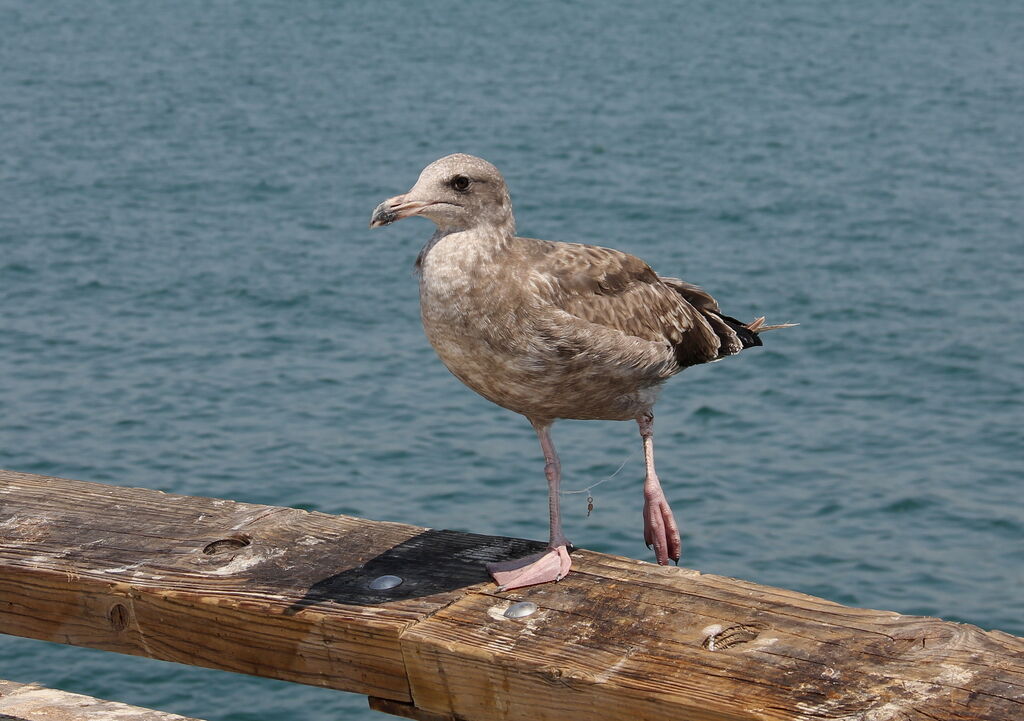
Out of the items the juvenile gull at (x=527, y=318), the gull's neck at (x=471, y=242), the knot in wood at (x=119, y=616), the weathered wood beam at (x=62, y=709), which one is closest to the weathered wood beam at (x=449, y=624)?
the knot in wood at (x=119, y=616)

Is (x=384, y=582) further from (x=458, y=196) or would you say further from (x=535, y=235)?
(x=535, y=235)

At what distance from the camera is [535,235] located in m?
24.4

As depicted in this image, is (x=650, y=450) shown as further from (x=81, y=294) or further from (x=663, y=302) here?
(x=81, y=294)

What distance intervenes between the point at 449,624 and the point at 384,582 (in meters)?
0.39

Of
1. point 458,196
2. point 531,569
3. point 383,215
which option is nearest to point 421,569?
point 531,569

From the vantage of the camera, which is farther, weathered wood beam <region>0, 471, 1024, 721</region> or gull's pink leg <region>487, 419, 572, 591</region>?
gull's pink leg <region>487, 419, 572, 591</region>

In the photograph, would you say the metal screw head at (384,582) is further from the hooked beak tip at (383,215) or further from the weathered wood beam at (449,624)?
the hooked beak tip at (383,215)

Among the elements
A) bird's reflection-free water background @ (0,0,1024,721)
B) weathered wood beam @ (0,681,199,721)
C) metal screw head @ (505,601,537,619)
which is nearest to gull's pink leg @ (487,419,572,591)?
metal screw head @ (505,601,537,619)

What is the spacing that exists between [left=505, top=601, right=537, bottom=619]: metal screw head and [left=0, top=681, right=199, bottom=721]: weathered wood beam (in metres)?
1.03

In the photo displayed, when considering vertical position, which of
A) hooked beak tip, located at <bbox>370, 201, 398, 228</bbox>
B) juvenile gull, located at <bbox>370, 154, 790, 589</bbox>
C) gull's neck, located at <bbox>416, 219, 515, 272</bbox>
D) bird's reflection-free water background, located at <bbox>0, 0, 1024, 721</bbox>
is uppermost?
hooked beak tip, located at <bbox>370, 201, 398, 228</bbox>

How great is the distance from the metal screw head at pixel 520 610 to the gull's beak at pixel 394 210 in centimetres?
152

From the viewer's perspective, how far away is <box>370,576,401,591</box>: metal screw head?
14.5 feet

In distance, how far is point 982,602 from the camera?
15070 millimetres

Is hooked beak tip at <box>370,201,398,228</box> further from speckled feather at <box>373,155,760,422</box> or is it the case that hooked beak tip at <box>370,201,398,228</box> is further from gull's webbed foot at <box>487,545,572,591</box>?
gull's webbed foot at <box>487,545,572,591</box>
